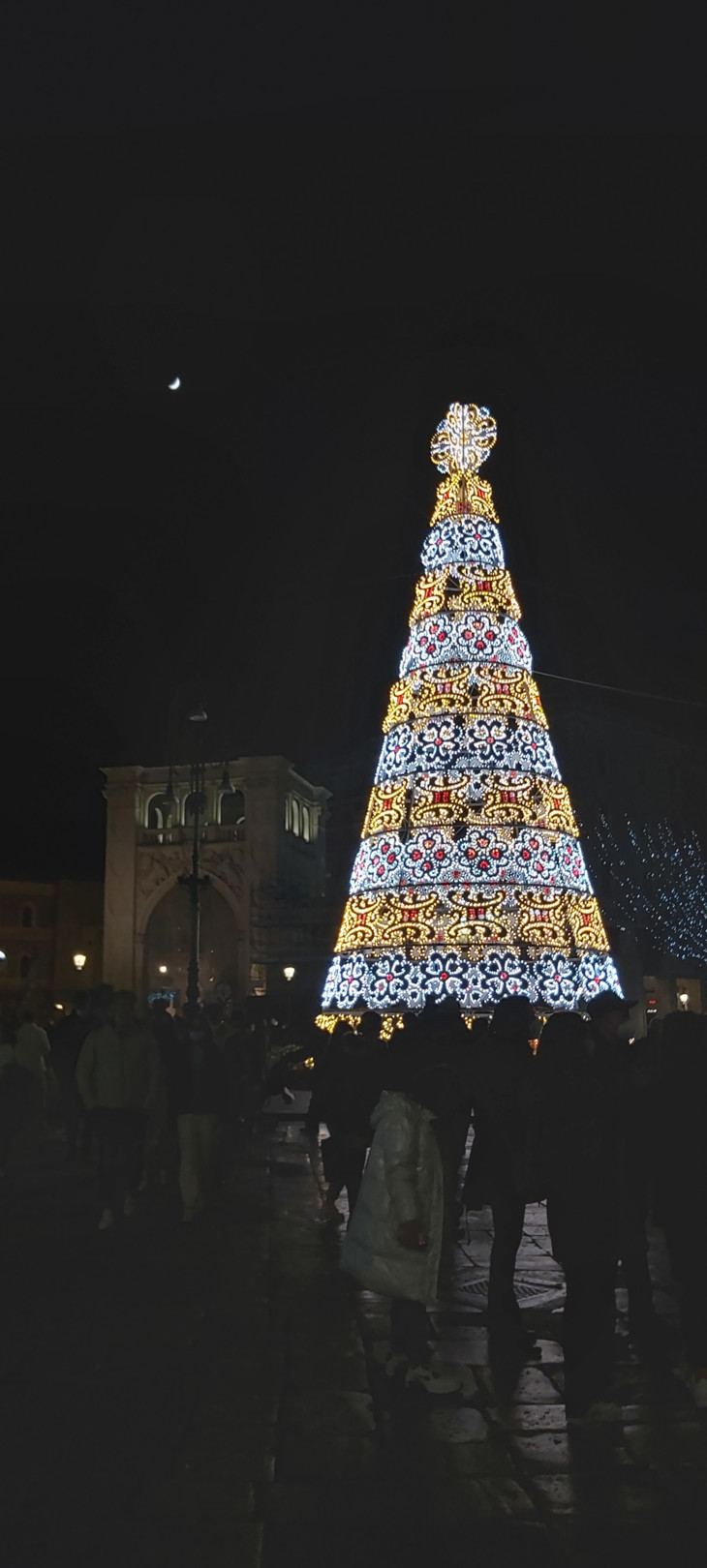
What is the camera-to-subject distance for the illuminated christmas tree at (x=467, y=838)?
16078 millimetres

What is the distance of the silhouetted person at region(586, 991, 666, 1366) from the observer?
6.13m

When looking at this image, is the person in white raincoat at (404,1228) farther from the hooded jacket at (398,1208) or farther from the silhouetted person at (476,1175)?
the silhouetted person at (476,1175)

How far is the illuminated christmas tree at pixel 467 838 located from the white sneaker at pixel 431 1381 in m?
10.2

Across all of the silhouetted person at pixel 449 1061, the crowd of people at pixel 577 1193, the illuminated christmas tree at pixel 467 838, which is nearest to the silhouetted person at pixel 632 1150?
the crowd of people at pixel 577 1193

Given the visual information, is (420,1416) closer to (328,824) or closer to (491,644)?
(491,644)

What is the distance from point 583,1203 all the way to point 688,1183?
1.40ft

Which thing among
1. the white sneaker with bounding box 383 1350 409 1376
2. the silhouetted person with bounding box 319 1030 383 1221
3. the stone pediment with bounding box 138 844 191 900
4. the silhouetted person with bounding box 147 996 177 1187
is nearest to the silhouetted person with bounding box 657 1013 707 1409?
the white sneaker with bounding box 383 1350 409 1376

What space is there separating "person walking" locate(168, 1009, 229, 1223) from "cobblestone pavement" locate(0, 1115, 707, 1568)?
2033 mm

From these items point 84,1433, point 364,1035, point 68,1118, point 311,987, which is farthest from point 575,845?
point 311,987

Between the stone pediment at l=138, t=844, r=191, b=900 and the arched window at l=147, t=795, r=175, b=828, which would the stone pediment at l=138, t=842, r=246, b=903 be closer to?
the stone pediment at l=138, t=844, r=191, b=900

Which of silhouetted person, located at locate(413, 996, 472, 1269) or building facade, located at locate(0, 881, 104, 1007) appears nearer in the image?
silhouetted person, located at locate(413, 996, 472, 1269)

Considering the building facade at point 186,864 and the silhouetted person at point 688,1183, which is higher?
the building facade at point 186,864

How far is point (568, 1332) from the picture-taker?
18.1 feet

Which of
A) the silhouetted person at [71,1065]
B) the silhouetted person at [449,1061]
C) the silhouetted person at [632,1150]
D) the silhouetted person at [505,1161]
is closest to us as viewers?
the silhouetted person at [632,1150]
